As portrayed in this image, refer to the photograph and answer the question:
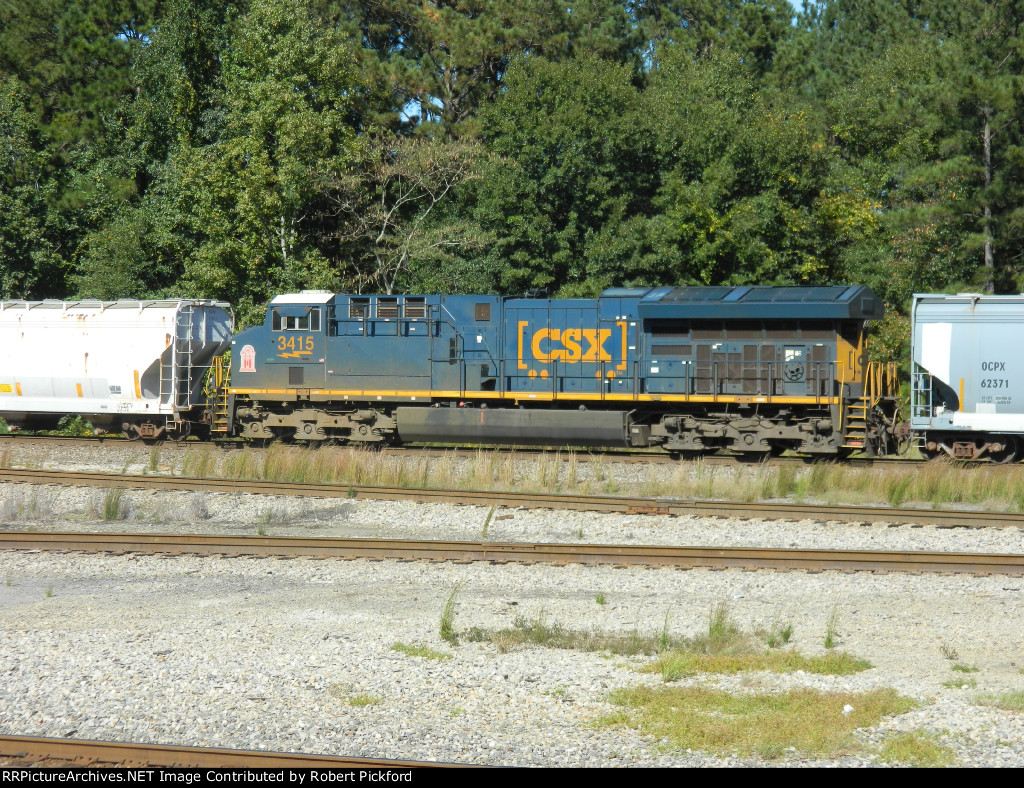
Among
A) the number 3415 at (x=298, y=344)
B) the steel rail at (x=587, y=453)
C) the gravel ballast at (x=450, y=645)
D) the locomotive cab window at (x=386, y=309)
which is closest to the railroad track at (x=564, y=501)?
the gravel ballast at (x=450, y=645)

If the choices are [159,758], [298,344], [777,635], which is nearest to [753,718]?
[777,635]

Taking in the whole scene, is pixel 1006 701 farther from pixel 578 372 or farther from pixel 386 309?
pixel 386 309

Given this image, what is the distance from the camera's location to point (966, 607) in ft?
30.3

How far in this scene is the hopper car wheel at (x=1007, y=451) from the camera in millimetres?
17938

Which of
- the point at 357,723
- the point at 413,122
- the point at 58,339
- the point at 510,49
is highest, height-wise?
the point at 510,49

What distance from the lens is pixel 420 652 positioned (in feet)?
25.7

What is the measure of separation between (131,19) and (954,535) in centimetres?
4153

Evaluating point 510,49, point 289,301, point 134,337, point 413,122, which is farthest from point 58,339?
point 510,49

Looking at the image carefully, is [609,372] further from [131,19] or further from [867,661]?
[131,19]

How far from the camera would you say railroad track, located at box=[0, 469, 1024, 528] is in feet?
43.2

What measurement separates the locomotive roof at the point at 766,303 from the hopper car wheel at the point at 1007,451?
130 inches

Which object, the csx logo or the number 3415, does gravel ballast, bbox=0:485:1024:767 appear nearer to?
the csx logo

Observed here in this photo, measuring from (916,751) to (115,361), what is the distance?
20654 mm

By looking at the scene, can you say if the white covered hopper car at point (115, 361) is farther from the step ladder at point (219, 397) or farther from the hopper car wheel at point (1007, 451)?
the hopper car wheel at point (1007, 451)
